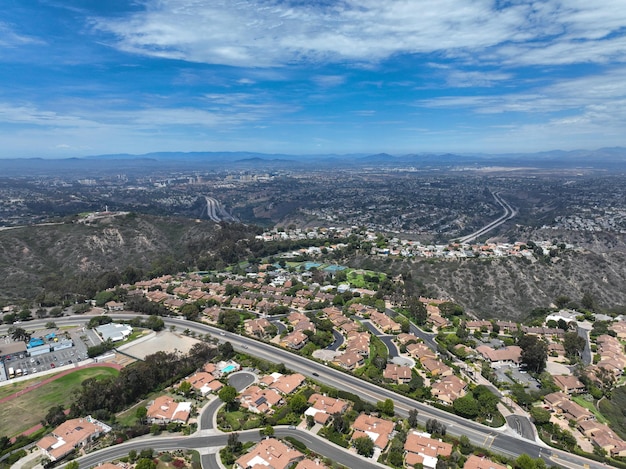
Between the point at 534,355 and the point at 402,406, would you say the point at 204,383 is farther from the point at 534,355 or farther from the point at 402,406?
the point at 534,355

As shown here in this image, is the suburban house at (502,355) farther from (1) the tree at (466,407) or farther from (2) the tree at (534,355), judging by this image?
(1) the tree at (466,407)

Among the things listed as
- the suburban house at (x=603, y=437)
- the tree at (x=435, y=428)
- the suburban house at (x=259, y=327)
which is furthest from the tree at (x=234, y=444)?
the suburban house at (x=603, y=437)

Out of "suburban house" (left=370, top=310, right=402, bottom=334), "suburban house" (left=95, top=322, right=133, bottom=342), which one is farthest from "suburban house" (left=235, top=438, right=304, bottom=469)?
"suburban house" (left=95, top=322, right=133, bottom=342)

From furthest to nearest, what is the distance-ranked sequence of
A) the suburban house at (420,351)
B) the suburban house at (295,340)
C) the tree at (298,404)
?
the suburban house at (295,340) → the suburban house at (420,351) → the tree at (298,404)

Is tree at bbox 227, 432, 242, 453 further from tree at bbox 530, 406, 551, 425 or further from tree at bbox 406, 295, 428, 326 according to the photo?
tree at bbox 406, 295, 428, 326

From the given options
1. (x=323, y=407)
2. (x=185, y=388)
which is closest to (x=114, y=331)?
(x=185, y=388)

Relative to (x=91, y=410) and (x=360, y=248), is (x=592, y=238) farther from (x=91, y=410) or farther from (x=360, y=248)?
(x=91, y=410)

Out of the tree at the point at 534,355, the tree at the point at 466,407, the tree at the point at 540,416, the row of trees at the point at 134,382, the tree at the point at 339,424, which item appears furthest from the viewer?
the tree at the point at 534,355
